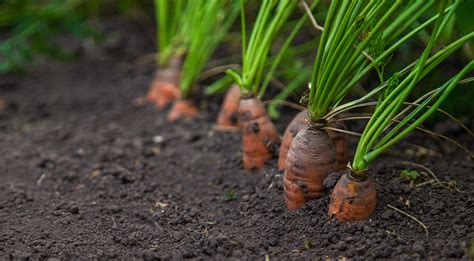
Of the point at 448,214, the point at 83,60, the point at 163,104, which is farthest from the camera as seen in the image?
the point at 83,60

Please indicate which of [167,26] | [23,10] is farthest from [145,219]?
[23,10]

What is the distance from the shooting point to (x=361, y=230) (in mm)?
1475

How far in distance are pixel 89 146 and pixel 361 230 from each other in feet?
3.55

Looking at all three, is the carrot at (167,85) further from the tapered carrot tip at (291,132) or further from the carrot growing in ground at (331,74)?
the carrot growing in ground at (331,74)

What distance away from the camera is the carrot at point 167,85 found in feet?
8.27

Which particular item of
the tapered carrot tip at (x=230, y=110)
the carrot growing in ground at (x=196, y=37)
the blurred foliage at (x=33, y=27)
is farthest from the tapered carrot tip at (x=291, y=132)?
the blurred foliage at (x=33, y=27)

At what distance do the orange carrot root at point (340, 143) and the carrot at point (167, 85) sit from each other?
93 cm

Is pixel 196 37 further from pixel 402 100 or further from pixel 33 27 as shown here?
pixel 402 100

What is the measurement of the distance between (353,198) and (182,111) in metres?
1.06

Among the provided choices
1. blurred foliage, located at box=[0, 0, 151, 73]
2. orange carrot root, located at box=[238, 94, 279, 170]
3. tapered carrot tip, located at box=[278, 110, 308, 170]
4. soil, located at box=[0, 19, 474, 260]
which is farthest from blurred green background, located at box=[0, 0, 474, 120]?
orange carrot root, located at box=[238, 94, 279, 170]

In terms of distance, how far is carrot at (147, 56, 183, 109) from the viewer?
8.27ft

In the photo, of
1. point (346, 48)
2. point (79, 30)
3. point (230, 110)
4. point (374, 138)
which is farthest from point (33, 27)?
point (374, 138)

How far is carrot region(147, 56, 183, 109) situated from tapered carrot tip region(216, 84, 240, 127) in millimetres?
317

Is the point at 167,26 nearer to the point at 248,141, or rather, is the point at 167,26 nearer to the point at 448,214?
the point at 248,141
